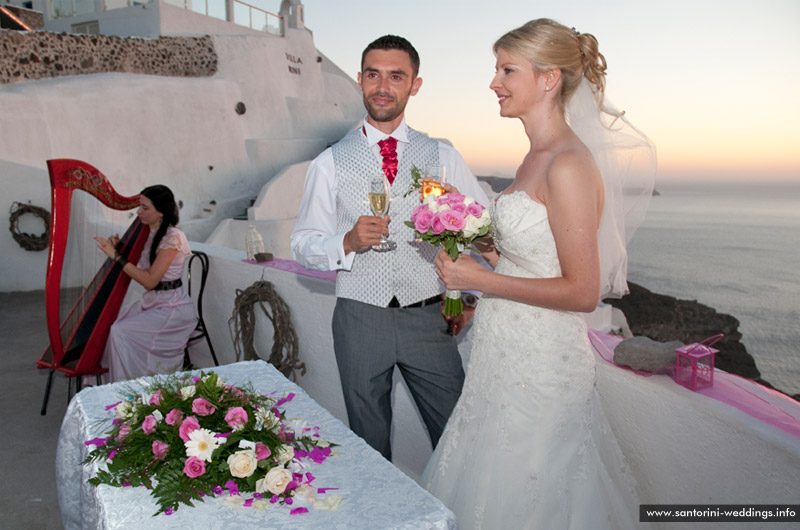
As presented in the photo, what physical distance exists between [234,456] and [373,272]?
3.13 feet

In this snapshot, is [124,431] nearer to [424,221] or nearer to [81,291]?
[424,221]

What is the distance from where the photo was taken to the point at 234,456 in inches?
58.3

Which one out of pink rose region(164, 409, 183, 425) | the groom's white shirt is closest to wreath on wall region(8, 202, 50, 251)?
the groom's white shirt

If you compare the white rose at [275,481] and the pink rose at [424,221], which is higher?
the pink rose at [424,221]

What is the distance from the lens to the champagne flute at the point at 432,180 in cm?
189

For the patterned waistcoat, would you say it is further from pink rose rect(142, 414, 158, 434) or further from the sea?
the sea

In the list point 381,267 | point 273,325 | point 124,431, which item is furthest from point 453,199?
point 273,325

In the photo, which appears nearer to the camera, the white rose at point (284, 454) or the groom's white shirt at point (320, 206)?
the white rose at point (284, 454)

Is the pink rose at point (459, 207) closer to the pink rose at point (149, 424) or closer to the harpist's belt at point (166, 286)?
the pink rose at point (149, 424)

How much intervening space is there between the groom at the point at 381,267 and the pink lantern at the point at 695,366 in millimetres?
791

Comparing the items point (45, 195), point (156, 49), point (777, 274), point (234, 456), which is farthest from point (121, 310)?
point (777, 274)

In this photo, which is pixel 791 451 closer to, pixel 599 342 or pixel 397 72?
pixel 599 342

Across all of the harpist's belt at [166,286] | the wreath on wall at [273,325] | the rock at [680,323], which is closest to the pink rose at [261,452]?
the wreath on wall at [273,325]

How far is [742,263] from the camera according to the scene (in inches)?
993
